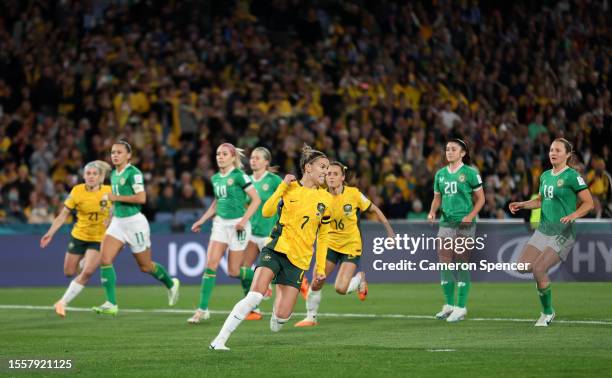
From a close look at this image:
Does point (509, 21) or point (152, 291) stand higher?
point (509, 21)

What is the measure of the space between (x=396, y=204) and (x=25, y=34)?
1091cm

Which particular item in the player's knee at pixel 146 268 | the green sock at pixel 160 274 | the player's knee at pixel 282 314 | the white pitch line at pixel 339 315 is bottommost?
the white pitch line at pixel 339 315

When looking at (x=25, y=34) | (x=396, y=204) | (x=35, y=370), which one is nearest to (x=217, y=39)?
(x=25, y=34)

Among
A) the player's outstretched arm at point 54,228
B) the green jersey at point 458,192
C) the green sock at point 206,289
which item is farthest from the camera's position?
the player's outstretched arm at point 54,228

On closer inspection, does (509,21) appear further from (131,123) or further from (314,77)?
(131,123)

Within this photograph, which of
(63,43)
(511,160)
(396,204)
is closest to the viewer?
(396,204)

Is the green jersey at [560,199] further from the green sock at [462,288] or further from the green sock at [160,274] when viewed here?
the green sock at [160,274]

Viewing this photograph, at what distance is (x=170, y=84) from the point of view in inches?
1035

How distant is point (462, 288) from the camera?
1491 cm

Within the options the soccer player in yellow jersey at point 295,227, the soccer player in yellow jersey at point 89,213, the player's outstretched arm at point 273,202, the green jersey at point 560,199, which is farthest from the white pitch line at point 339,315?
the player's outstretched arm at point 273,202

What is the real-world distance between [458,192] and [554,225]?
5.81 feet

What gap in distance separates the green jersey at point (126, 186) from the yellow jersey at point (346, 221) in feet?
8.83

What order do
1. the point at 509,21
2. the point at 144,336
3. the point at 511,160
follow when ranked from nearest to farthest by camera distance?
the point at 144,336
the point at 511,160
the point at 509,21

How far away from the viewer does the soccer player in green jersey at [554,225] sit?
44.4 feet
